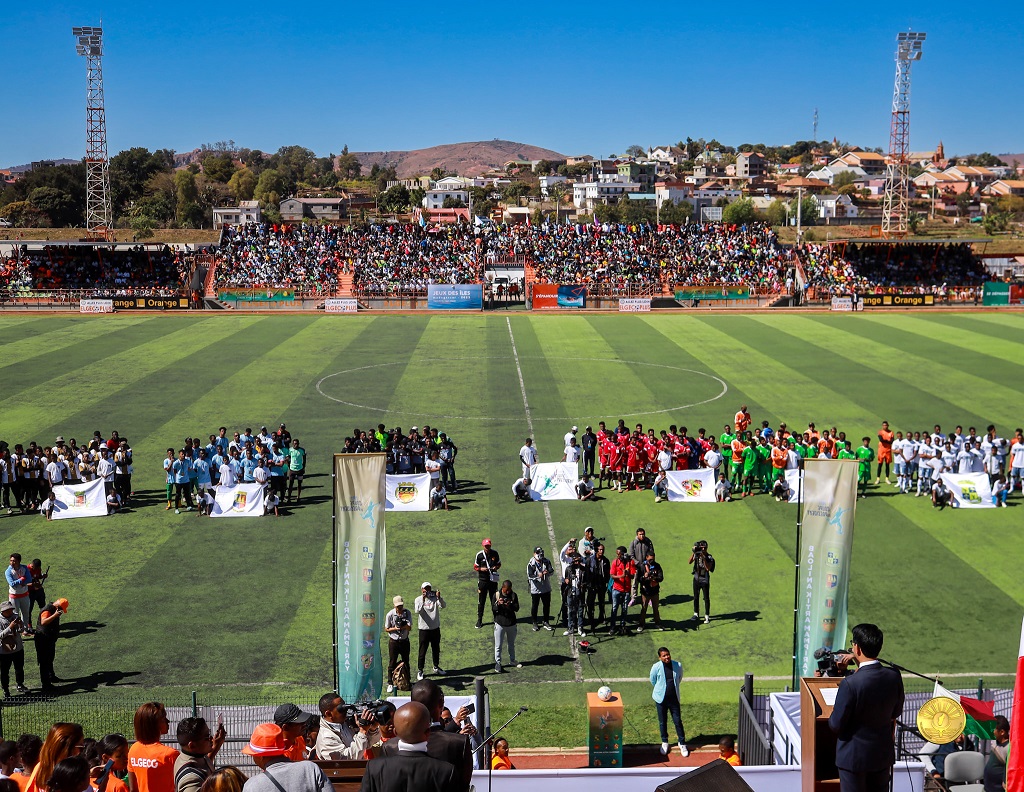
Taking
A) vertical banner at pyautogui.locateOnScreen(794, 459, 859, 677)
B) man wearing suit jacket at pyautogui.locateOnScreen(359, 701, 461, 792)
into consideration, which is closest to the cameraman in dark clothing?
vertical banner at pyautogui.locateOnScreen(794, 459, 859, 677)

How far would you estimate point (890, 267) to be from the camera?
225 ft

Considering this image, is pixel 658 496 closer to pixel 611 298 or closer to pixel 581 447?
pixel 581 447

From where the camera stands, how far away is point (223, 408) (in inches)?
1216

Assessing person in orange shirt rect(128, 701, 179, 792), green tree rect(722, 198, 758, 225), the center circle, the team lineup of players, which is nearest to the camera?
person in orange shirt rect(128, 701, 179, 792)

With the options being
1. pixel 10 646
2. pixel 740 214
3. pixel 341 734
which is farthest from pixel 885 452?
pixel 740 214

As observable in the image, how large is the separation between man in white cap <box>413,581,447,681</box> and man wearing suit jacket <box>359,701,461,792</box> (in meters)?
8.53

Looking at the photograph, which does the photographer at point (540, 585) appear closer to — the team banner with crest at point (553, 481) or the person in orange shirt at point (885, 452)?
the team banner with crest at point (553, 481)

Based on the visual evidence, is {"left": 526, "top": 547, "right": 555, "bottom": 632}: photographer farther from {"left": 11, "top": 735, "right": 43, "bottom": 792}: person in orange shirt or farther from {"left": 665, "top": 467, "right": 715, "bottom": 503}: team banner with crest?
{"left": 11, "top": 735, "right": 43, "bottom": 792}: person in orange shirt

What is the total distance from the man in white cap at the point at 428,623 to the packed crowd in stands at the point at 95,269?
52.0 meters

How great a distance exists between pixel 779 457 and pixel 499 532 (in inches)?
255

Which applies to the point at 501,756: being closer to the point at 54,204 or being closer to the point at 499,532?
the point at 499,532

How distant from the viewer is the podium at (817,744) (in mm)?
6508

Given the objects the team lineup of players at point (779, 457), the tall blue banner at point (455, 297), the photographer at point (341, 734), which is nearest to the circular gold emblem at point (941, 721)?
the photographer at point (341, 734)

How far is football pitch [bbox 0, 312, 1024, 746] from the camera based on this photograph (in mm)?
14203
